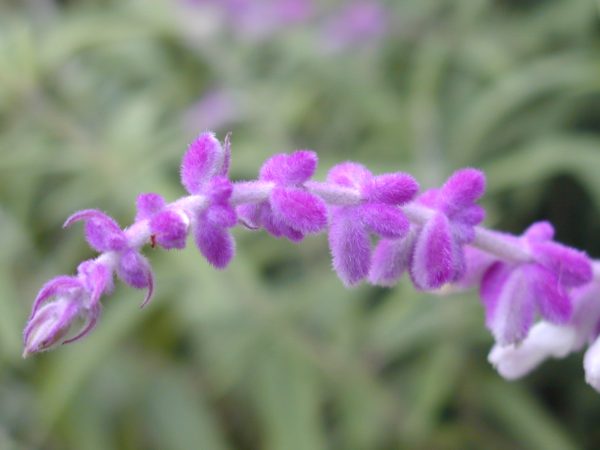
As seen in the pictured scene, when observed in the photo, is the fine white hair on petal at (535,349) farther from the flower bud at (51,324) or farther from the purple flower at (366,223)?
the flower bud at (51,324)

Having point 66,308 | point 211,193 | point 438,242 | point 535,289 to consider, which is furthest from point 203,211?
point 535,289

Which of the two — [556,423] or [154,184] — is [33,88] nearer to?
[154,184]

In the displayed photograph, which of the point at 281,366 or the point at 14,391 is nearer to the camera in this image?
the point at 281,366

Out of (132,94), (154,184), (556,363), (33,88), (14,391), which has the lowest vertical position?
(556,363)

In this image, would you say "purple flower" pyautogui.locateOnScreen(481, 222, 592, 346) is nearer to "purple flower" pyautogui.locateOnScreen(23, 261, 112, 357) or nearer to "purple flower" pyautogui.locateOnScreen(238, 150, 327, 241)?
"purple flower" pyautogui.locateOnScreen(238, 150, 327, 241)

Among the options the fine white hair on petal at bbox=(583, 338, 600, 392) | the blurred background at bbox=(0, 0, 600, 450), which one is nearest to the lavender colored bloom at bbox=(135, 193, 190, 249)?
the fine white hair on petal at bbox=(583, 338, 600, 392)

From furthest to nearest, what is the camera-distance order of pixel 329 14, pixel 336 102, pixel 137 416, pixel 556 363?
1. pixel 329 14
2. pixel 336 102
3. pixel 137 416
4. pixel 556 363

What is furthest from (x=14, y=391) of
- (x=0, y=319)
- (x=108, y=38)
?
(x=108, y=38)
